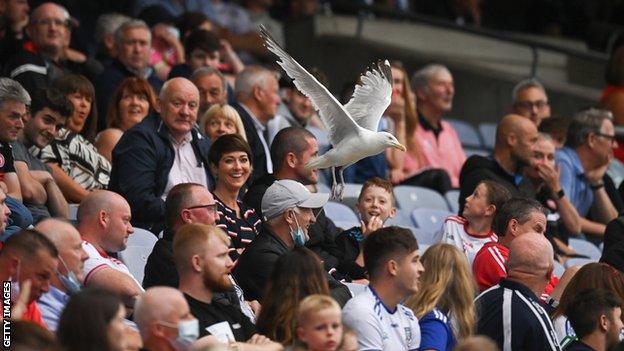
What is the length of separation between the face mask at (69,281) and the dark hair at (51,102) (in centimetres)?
266

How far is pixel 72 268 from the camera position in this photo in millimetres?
7656

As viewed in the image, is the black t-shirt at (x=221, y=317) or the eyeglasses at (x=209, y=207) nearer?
the black t-shirt at (x=221, y=317)

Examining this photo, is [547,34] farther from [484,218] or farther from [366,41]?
[484,218]

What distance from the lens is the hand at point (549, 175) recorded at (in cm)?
1204

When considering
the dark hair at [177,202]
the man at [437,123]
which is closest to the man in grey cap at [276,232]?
the dark hair at [177,202]

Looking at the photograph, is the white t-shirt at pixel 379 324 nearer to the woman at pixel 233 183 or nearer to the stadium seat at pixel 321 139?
the woman at pixel 233 183

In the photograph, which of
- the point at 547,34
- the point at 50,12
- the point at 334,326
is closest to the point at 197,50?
the point at 50,12

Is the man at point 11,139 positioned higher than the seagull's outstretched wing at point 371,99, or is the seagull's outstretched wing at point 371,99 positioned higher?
the seagull's outstretched wing at point 371,99

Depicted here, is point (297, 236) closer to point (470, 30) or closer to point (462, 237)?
point (462, 237)

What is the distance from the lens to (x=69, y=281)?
7.60 meters

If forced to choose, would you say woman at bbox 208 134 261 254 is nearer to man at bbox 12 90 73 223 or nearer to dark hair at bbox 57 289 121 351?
man at bbox 12 90 73 223

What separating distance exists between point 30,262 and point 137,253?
6.78 feet

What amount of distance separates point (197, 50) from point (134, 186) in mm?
3015

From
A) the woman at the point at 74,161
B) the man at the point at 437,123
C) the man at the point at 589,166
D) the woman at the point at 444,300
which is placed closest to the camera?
the woman at the point at 444,300
